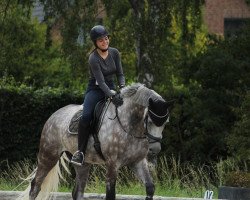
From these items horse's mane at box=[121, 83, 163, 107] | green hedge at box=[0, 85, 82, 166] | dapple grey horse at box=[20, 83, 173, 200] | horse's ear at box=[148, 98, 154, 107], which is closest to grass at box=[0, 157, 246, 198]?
green hedge at box=[0, 85, 82, 166]

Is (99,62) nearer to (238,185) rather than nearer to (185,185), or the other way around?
Result: (238,185)

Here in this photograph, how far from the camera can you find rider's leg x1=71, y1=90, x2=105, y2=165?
1307 cm

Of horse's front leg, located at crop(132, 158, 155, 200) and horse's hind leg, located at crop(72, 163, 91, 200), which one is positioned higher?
horse's front leg, located at crop(132, 158, 155, 200)

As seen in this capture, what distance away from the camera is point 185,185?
1783cm

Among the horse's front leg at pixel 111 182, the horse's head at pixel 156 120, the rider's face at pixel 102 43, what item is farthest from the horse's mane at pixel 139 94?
the horse's front leg at pixel 111 182

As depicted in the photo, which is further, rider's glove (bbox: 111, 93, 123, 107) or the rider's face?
the rider's face

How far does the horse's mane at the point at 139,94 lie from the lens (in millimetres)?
12406

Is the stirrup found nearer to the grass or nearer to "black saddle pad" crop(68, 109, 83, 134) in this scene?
"black saddle pad" crop(68, 109, 83, 134)

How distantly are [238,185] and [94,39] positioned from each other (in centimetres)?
399

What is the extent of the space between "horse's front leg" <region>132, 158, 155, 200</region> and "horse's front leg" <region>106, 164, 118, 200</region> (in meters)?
0.29

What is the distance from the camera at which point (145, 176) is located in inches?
488

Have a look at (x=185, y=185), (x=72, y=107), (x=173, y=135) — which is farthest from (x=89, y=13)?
(x=72, y=107)

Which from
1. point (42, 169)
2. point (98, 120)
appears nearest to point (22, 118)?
point (42, 169)

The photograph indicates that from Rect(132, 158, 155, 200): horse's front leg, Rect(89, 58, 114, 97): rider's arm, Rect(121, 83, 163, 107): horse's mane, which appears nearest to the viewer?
Rect(132, 158, 155, 200): horse's front leg
